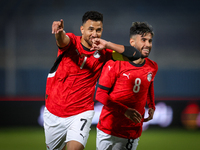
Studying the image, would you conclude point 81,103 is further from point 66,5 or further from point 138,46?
point 66,5

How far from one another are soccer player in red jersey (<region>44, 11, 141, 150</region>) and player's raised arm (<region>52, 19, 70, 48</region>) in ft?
0.34

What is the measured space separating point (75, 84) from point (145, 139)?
4.02 metres

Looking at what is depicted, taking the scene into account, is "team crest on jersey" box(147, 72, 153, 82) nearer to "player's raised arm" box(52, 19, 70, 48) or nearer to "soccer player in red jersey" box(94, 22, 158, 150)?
"soccer player in red jersey" box(94, 22, 158, 150)

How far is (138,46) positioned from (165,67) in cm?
604

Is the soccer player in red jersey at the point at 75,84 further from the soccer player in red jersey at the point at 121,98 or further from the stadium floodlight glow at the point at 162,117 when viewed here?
the stadium floodlight glow at the point at 162,117

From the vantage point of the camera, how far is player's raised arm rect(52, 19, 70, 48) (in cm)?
260

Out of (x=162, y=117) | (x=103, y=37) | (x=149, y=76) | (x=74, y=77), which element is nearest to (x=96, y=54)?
(x=74, y=77)

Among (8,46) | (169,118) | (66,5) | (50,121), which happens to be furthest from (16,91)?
(50,121)

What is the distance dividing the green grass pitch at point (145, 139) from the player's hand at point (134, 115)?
2917mm

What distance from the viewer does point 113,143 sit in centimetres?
A: 326

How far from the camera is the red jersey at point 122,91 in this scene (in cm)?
324

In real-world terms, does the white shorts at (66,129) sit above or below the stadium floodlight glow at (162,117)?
above

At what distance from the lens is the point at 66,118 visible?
3.12m

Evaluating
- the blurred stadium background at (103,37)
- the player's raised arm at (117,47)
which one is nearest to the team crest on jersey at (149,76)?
the player's raised arm at (117,47)
